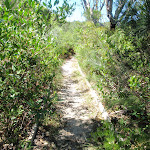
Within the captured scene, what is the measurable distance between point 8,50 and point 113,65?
118 inches

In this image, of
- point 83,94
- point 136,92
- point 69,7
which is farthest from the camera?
point 83,94

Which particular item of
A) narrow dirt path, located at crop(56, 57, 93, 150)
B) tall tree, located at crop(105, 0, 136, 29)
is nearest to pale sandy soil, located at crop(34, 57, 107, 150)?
narrow dirt path, located at crop(56, 57, 93, 150)

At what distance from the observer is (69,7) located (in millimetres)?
4500

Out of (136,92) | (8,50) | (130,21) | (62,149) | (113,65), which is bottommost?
(62,149)

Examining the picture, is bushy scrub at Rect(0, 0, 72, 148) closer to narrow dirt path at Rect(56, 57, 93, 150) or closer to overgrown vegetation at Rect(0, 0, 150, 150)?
overgrown vegetation at Rect(0, 0, 150, 150)

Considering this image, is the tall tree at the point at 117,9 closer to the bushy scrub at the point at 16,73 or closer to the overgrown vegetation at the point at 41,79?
the overgrown vegetation at the point at 41,79

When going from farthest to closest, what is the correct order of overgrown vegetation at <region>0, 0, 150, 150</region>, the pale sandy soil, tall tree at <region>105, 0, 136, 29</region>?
1. tall tree at <region>105, 0, 136, 29</region>
2. the pale sandy soil
3. overgrown vegetation at <region>0, 0, 150, 150</region>

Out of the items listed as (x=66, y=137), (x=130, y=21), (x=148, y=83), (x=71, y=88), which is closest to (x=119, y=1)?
(x=130, y=21)

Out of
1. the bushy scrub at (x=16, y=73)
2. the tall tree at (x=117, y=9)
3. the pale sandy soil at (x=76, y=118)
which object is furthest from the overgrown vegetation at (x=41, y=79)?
the tall tree at (x=117, y=9)

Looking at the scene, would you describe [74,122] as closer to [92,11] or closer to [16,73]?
[16,73]

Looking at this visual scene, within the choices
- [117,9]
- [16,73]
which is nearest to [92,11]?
[117,9]

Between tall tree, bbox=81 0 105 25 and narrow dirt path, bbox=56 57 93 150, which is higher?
tall tree, bbox=81 0 105 25

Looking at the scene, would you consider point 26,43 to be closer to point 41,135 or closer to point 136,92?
point 41,135

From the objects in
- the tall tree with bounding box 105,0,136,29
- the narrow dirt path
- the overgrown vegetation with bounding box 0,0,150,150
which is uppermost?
the tall tree with bounding box 105,0,136,29
